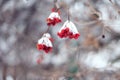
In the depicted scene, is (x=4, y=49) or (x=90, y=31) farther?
(x=4, y=49)

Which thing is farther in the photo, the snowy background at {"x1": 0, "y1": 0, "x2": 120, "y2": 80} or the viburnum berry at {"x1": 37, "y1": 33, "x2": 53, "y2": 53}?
the snowy background at {"x1": 0, "y1": 0, "x2": 120, "y2": 80}

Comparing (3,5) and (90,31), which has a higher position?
(3,5)

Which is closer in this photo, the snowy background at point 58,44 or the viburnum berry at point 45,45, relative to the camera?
the viburnum berry at point 45,45

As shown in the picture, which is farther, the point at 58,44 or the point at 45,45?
the point at 58,44

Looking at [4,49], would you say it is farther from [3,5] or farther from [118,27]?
[118,27]

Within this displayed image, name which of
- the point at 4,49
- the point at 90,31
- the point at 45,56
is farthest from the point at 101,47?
the point at 4,49

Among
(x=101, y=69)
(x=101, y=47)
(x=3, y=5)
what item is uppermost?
(x=3, y=5)

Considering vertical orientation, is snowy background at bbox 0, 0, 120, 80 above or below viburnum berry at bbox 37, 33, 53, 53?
above

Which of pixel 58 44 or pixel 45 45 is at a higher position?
pixel 58 44
